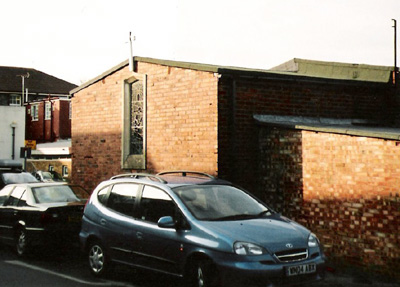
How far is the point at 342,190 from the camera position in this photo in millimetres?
10586

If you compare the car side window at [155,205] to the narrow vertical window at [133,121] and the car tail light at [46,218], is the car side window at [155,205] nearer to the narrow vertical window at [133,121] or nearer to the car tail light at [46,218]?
the car tail light at [46,218]

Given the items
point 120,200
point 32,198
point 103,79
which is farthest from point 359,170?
point 103,79

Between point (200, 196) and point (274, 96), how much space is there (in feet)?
19.2

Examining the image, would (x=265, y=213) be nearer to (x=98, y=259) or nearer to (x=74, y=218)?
(x=98, y=259)

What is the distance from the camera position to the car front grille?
7.20m

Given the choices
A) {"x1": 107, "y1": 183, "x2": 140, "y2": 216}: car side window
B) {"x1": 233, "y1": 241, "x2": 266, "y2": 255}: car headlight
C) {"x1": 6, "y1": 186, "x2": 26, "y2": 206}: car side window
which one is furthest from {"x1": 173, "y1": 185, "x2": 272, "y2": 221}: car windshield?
{"x1": 6, "y1": 186, "x2": 26, "y2": 206}: car side window

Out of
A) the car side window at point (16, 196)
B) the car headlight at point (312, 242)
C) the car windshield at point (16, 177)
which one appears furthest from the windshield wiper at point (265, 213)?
the car windshield at point (16, 177)

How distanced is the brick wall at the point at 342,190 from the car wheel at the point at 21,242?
17.6ft

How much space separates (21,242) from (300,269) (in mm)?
6813

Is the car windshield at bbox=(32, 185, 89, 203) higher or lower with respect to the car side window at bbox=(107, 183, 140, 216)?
lower

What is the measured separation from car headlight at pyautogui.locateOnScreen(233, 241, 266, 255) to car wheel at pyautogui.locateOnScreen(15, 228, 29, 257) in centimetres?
601

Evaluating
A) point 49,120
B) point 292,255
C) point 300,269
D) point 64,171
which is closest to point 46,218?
point 292,255

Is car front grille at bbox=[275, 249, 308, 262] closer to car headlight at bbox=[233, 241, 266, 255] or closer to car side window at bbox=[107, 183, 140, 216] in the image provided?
car headlight at bbox=[233, 241, 266, 255]

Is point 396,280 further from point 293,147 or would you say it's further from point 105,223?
point 105,223
